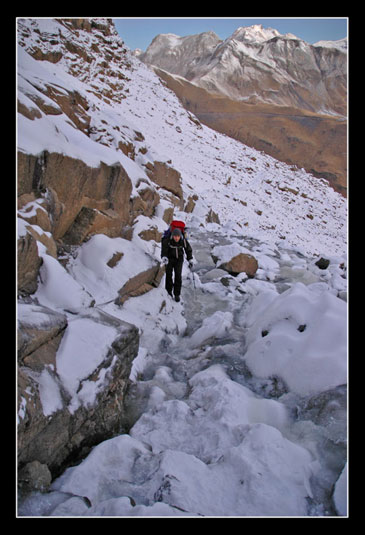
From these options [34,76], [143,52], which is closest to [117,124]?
[34,76]

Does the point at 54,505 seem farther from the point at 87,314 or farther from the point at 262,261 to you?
the point at 262,261

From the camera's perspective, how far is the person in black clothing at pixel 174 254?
579 cm

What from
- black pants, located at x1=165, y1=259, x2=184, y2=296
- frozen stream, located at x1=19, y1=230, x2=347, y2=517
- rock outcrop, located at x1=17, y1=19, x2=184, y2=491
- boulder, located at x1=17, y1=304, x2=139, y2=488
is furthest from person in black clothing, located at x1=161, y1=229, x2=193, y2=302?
boulder, located at x1=17, y1=304, x2=139, y2=488

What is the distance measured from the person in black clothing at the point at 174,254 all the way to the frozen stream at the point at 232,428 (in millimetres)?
1114

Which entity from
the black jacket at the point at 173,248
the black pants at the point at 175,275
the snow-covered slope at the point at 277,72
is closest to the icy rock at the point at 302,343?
the black pants at the point at 175,275

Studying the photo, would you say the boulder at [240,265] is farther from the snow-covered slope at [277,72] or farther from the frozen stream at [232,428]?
the snow-covered slope at [277,72]

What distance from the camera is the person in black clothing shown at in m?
5.79

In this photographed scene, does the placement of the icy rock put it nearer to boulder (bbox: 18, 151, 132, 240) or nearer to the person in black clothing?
the person in black clothing

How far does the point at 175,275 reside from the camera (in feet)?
20.0

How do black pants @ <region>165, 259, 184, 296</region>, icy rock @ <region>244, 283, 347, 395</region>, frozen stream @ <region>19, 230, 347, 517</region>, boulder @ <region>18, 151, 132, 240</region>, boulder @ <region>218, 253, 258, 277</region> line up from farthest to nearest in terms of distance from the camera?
1. boulder @ <region>218, 253, 258, 277</region>
2. black pants @ <region>165, 259, 184, 296</region>
3. boulder @ <region>18, 151, 132, 240</region>
4. icy rock @ <region>244, 283, 347, 395</region>
5. frozen stream @ <region>19, 230, 347, 517</region>

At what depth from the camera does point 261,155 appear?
32281mm

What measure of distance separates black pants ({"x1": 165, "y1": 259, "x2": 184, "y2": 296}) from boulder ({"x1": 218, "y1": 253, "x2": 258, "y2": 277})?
254 cm

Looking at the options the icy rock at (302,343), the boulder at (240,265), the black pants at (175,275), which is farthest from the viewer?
the boulder at (240,265)

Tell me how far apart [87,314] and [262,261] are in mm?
7104
